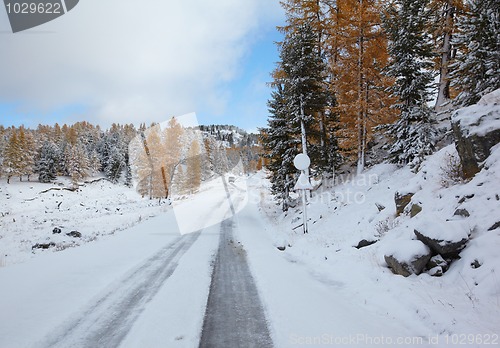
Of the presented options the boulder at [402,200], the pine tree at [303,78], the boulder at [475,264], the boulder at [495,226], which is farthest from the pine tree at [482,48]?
the boulder at [475,264]

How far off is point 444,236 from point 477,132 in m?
3.56

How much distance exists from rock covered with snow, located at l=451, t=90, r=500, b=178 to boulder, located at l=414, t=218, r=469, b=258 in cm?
258

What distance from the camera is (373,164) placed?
19766 millimetres

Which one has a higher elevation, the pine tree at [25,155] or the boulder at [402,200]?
the pine tree at [25,155]

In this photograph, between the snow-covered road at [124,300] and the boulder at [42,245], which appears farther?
the boulder at [42,245]

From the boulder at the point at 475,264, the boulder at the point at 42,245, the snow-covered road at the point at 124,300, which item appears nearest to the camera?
the snow-covered road at the point at 124,300

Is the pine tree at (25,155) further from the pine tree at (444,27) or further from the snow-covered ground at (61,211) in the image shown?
the pine tree at (444,27)

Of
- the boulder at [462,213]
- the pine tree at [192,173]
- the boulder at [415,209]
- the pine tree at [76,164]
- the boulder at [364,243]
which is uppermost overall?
the pine tree at [76,164]

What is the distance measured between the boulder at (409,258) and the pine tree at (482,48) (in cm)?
844

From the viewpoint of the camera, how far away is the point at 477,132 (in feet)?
23.6

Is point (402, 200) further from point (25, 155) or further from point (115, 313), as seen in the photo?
point (25, 155)

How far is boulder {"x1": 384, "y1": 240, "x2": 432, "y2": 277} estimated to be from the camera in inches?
220

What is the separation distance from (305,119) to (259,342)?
1506cm

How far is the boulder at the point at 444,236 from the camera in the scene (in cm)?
535
